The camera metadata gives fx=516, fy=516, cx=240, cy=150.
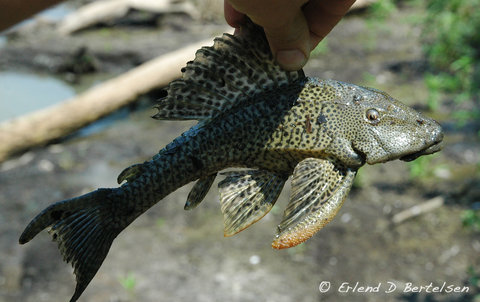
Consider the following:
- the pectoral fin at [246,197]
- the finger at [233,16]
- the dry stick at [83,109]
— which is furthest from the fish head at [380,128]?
the dry stick at [83,109]

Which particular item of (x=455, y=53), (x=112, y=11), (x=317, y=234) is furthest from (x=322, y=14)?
(x=112, y=11)

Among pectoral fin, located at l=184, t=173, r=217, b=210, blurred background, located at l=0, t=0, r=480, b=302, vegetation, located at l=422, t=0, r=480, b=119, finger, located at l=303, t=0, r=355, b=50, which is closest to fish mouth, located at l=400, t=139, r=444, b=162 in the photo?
finger, located at l=303, t=0, r=355, b=50

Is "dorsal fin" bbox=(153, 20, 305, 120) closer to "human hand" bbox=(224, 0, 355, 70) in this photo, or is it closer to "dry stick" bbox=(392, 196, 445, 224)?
"human hand" bbox=(224, 0, 355, 70)

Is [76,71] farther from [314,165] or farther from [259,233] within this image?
[314,165]

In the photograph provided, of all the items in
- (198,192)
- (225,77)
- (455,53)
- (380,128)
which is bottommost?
(455,53)

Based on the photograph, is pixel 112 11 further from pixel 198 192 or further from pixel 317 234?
pixel 198 192

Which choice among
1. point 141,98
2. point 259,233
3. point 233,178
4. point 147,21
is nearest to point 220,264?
point 259,233

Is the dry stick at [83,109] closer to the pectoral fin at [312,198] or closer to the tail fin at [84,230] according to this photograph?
the tail fin at [84,230]
